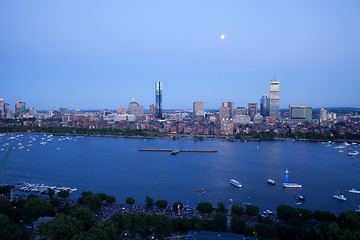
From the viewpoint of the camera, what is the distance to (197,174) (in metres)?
8.67

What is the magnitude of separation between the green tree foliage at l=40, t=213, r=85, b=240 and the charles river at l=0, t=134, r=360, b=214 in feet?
7.03

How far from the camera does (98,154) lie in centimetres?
1245

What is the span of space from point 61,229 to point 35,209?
1.13 meters

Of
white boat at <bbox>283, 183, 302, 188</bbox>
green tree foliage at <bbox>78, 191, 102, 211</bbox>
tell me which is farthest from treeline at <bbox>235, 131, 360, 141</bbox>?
green tree foliage at <bbox>78, 191, 102, 211</bbox>

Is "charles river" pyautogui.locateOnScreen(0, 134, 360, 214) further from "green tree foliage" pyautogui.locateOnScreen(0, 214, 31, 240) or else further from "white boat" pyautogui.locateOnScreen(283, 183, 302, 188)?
"green tree foliage" pyautogui.locateOnScreen(0, 214, 31, 240)

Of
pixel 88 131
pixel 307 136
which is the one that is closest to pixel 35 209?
pixel 307 136

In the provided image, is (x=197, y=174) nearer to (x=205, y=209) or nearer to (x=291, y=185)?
(x=291, y=185)

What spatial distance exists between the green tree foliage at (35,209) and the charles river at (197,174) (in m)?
1.68

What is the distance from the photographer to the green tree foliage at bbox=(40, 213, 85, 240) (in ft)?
13.0

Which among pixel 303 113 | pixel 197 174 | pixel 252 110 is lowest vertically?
pixel 197 174

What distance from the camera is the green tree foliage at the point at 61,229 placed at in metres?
3.96

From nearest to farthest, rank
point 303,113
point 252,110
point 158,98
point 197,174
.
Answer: point 197,174, point 303,113, point 252,110, point 158,98

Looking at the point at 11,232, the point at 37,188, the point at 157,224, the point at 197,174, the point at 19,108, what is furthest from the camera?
the point at 19,108

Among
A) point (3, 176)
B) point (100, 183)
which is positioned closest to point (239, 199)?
point (100, 183)
